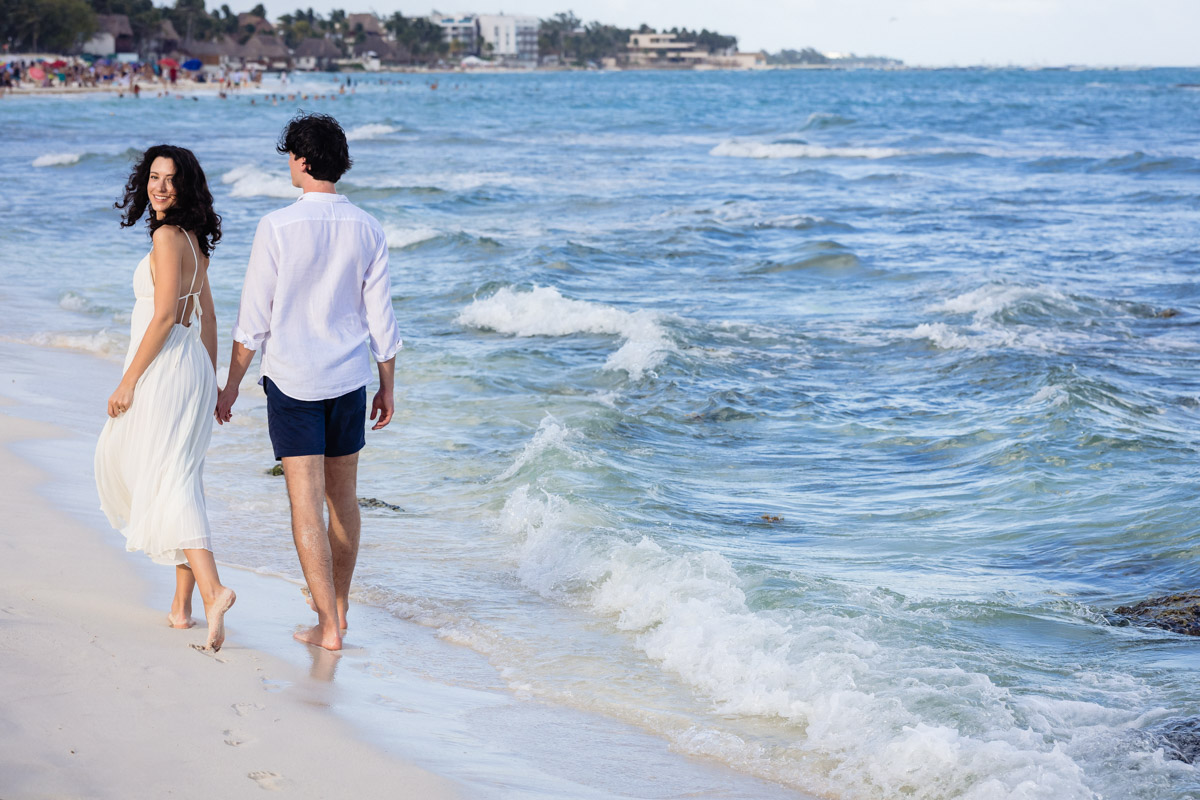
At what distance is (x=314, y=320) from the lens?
3920 mm

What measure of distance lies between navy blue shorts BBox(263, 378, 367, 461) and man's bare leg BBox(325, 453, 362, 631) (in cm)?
9

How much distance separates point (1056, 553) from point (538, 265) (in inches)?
428

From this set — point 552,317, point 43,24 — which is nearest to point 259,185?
point 552,317

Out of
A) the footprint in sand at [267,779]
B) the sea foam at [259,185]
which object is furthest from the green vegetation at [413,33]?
the footprint in sand at [267,779]

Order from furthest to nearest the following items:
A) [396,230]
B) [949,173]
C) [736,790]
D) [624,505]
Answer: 1. [949,173]
2. [396,230]
3. [624,505]
4. [736,790]

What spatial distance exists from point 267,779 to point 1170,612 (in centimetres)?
417

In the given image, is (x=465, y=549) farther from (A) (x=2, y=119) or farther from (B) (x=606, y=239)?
(A) (x=2, y=119)

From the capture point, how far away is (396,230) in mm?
18906

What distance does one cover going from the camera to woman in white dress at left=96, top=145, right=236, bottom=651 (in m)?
3.79

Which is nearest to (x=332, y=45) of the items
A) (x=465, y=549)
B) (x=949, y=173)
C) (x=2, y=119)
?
(x=2, y=119)

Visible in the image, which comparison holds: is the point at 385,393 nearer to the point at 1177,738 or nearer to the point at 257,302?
the point at 257,302

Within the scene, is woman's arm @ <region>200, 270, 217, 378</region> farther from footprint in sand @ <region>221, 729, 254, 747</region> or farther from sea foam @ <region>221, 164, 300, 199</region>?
sea foam @ <region>221, 164, 300, 199</region>

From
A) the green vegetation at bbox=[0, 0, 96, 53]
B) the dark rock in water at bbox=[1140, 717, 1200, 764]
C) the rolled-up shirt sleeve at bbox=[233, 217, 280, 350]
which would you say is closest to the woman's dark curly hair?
the rolled-up shirt sleeve at bbox=[233, 217, 280, 350]

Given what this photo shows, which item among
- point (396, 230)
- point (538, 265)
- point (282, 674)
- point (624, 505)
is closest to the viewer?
point (282, 674)
